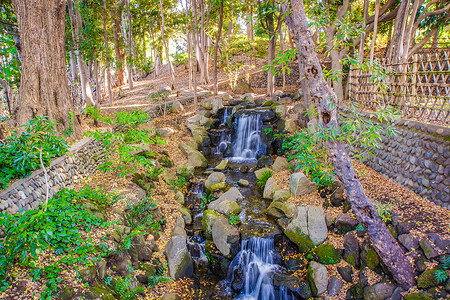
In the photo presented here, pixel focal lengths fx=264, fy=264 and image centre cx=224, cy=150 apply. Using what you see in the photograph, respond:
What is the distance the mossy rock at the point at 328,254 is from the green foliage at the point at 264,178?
337 cm

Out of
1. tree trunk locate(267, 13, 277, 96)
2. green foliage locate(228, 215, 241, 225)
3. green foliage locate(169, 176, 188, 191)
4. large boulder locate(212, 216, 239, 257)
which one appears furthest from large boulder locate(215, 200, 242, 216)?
tree trunk locate(267, 13, 277, 96)

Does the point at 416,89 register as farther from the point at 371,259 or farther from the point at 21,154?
the point at 21,154

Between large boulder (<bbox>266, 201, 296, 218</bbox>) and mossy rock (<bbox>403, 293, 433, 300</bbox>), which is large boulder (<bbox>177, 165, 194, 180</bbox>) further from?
mossy rock (<bbox>403, 293, 433, 300</bbox>)

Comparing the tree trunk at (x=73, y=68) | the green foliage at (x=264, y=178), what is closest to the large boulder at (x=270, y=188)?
the green foliage at (x=264, y=178)

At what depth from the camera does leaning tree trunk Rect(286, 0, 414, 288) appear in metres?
4.39

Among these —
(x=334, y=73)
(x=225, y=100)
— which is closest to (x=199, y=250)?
(x=334, y=73)

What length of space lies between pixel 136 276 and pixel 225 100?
11419 millimetres

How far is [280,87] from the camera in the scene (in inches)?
715

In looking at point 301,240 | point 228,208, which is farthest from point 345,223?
point 228,208

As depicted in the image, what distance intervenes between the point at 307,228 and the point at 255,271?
1532mm

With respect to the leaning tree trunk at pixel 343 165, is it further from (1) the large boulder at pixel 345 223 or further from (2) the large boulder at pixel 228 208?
(2) the large boulder at pixel 228 208

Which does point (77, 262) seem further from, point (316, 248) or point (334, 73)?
point (334, 73)

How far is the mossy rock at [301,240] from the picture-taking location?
18.9 feet

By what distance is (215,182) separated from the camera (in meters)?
9.05
